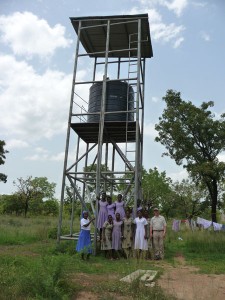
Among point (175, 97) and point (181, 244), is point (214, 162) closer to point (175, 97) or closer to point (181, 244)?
point (175, 97)

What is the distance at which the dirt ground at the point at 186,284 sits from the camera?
5.92m

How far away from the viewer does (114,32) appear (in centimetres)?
1414

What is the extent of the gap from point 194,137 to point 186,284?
58.1 feet

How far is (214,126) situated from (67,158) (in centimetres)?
1346

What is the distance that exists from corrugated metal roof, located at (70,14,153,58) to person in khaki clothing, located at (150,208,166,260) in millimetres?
6865

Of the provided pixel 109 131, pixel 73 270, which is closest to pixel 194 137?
pixel 109 131

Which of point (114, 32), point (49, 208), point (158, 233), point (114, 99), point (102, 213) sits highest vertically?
point (114, 32)

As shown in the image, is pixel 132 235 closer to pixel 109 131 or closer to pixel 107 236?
pixel 107 236

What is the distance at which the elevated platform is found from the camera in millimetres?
12898

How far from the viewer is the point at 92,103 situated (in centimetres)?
1351

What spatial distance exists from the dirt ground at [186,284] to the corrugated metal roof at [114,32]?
29.2 ft

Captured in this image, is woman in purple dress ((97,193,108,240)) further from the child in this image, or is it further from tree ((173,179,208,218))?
tree ((173,179,208,218))

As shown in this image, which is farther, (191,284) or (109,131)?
(109,131)

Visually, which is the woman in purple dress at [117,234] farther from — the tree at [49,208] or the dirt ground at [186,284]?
the tree at [49,208]
